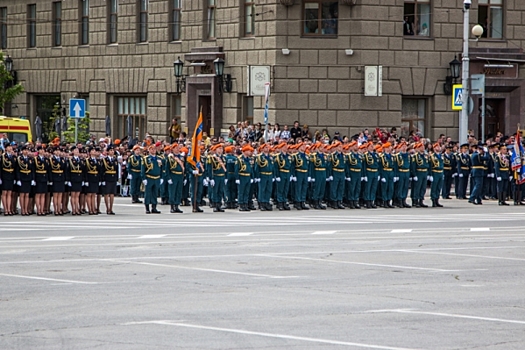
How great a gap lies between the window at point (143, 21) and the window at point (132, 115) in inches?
95.0

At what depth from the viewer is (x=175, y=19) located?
4519 centimetres

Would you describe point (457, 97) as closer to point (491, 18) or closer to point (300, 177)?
point (491, 18)

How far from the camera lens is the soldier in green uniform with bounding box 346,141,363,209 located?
104ft

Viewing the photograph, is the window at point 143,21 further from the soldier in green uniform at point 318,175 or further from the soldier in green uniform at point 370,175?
the soldier in green uniform at point 370,175

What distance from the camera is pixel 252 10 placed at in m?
41.1

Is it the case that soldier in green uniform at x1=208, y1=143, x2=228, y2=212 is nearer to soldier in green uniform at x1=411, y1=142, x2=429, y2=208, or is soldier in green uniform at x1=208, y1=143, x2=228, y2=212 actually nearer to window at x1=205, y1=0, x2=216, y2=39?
soldier in green uniform at x1=411, y1=142, x2=429, y2=208

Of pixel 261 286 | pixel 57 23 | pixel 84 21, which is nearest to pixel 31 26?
pixel 57 23

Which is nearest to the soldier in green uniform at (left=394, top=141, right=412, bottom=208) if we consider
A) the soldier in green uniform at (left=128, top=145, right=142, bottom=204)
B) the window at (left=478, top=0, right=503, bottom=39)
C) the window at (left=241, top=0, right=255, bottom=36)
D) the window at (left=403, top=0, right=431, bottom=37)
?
the soldier in green uniform at (left=128, top=145, right=142, bottom=204)

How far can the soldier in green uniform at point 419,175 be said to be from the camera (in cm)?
3269

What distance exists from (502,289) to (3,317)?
19.8ft

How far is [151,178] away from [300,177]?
4230mm

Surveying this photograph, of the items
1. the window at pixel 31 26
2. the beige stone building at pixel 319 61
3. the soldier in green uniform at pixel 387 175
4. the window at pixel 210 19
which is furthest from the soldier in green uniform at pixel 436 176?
the window at pixel 31 26

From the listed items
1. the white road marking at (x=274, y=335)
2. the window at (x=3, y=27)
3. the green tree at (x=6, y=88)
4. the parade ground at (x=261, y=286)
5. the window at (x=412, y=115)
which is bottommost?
the white road marking at (x=274, y=335)

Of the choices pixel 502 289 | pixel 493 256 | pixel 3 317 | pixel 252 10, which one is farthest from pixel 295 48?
pixel 3 317
